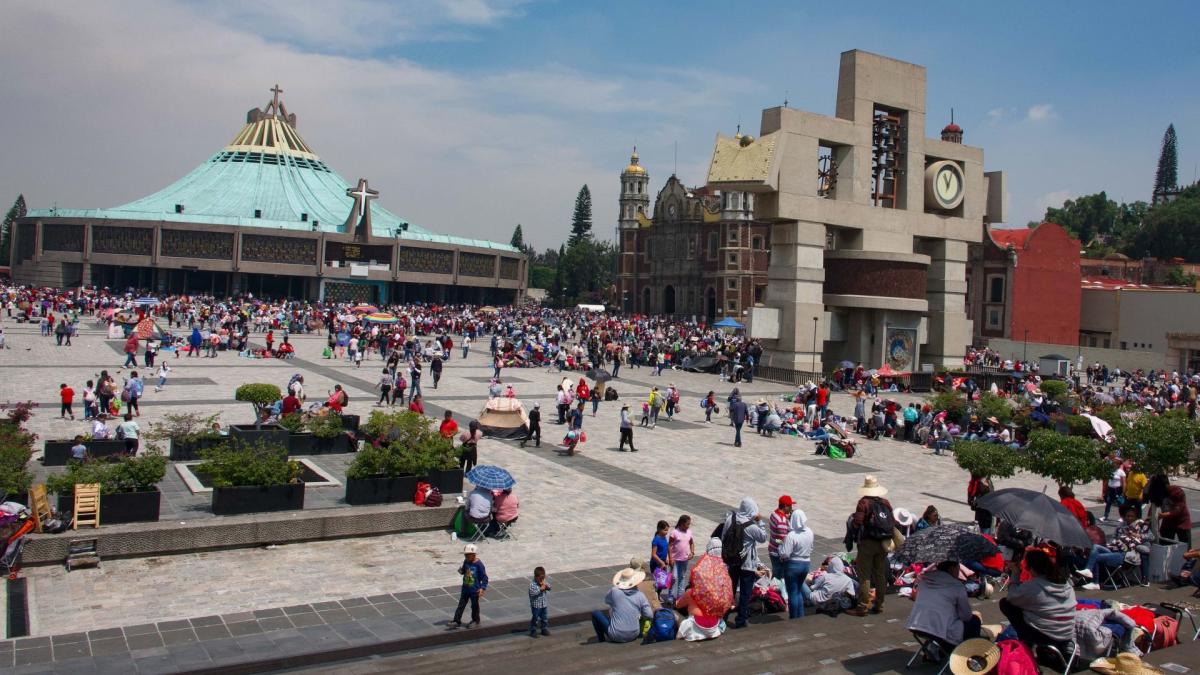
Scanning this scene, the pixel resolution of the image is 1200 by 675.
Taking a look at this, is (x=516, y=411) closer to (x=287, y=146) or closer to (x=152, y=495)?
(x=152, y=495)

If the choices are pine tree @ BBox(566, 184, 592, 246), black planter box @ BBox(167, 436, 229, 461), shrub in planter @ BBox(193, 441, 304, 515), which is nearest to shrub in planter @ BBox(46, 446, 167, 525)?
shrub in planter @ BBox(193, 441, 304, 515)

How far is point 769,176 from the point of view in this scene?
33.9 metres

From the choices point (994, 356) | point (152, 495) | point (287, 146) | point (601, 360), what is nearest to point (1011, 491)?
point (152, 495)

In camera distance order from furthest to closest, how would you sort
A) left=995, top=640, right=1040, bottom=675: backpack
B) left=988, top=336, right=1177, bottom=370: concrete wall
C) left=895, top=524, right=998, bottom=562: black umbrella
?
1. left=988, top=336, right=1177, bottom=370: concrete wall
2. left=895, top=524, right=998, bottom=562: black umbrella
3. left=995, top=640, right=1040, bottom=675: backpack

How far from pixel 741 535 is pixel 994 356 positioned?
44.1 m

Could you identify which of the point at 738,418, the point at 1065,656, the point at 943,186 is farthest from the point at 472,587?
the point at 943,186

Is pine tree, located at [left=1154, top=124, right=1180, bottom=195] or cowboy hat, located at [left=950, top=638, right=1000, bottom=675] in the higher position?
pine tree, located at [left=1154, top=124, right=1180, bottom=195]

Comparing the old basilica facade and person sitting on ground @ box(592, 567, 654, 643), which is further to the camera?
the old basilica facade

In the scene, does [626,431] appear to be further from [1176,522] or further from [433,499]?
[1176,522]

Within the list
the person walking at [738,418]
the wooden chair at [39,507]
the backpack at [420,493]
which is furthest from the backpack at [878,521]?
the person walking at [738,418]

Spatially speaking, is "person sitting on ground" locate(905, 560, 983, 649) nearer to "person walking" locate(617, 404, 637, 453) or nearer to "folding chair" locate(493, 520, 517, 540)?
"folding chair" locate(493, 520, 517, 540)

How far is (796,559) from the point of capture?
997 centimetres

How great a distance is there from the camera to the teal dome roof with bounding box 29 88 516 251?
8312 cm

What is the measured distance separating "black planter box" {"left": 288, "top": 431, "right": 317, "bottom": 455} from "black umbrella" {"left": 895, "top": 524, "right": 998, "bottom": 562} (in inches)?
489
